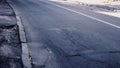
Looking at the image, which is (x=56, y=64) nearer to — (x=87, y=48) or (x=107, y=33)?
(x=87, y=48)

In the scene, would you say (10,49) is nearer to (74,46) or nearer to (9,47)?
(9,47)

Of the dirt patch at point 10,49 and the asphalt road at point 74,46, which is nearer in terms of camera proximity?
the dirt patch at point 10,49

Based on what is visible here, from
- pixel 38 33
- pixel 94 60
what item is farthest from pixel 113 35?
pixel 94 60

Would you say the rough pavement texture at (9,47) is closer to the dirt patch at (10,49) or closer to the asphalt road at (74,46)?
the dirt patch at (10,49)

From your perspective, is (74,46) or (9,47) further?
(74,46)

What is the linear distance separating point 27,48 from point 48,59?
4.02 ft

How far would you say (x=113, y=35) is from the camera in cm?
1081

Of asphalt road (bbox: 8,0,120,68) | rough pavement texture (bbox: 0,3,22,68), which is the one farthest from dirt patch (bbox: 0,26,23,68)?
asphalt road (bbox: 8,0,120,68)

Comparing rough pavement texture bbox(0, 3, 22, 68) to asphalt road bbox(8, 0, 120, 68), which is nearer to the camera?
rough pavement texture bbox(0, 3, 22, 68)

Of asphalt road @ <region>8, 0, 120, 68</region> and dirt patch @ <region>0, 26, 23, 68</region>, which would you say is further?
asphalt road @ <region>8, 0, 120, 68</region>

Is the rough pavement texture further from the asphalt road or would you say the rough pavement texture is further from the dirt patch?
the asphalt road

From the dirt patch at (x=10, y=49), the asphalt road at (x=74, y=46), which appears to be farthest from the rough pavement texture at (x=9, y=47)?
the asphalt road at (x=74, y=46)

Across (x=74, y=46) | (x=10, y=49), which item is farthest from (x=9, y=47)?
(x=74, y=46)

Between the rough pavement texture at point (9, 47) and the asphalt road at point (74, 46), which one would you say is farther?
the asphalt road at point (74, 46)
